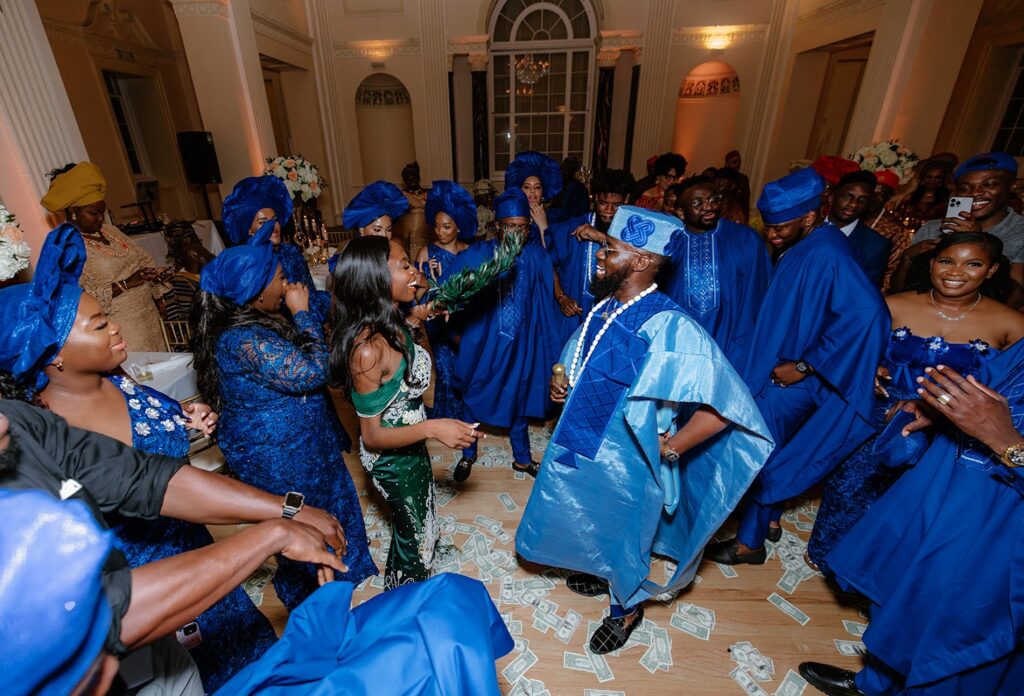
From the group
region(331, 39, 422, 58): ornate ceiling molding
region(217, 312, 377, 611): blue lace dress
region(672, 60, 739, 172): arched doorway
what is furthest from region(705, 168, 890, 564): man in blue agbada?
region(331, 39, 422, 58): ornate ceiling molding

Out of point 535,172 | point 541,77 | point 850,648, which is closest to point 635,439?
point 850,648

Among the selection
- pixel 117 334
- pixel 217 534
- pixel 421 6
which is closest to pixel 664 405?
pixel 117 334

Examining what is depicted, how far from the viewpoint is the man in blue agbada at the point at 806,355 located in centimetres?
219

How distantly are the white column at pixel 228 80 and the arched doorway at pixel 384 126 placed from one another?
4.23 meters

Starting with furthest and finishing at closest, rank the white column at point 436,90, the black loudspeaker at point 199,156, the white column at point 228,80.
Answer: the white column at point 436,90 → the black loudspeaker at point 199,156 → the white column at point 228,80

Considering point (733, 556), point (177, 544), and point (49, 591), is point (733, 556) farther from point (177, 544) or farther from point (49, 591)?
point (49, 591)

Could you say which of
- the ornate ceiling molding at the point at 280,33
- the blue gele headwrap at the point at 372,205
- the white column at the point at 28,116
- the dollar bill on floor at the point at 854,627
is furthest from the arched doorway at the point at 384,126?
the dollar bill on floor at the point at 854,627

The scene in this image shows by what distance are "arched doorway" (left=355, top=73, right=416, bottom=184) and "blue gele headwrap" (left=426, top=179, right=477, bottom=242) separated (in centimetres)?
958

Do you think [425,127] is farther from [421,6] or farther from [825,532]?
[825,532]

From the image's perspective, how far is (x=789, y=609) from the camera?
2.34 m

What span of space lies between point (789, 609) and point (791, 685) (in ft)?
1.47

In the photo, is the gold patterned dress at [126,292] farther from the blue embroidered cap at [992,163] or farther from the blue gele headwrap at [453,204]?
the blue embroidered cap at [992,163]

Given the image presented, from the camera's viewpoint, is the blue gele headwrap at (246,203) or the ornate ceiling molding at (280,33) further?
the ornate ceiling molding at (280,33)

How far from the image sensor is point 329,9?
1005 centimetres
